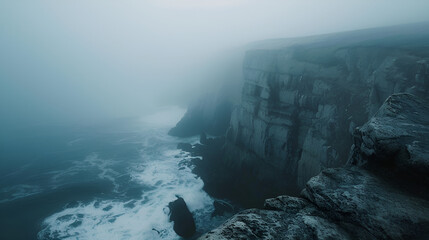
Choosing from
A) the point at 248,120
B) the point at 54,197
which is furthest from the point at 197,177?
the point at 54,197

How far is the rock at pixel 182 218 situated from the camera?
30.3 m

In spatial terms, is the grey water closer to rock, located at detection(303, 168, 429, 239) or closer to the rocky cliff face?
the rocky cliff face

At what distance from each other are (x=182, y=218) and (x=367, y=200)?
1057 inches

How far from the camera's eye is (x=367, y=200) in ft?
29.4

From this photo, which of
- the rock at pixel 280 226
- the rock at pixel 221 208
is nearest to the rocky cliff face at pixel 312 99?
the rock at pixel 221 208

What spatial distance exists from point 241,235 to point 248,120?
1453 inches

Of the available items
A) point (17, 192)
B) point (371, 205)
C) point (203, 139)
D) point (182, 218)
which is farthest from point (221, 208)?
point (17, 192)

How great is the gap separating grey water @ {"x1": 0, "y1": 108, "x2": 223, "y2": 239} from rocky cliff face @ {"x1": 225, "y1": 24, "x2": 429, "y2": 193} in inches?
472

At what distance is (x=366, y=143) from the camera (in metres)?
11.4

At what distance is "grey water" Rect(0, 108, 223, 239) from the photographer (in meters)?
32.8

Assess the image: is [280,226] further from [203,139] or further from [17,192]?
[17,192]

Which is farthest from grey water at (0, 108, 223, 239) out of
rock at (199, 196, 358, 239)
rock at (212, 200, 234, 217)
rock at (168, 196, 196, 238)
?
rock at (199, 196, 358, 239)

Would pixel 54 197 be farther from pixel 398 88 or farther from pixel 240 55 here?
pixel 240 55

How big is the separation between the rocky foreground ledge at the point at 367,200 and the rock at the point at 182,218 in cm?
2335
